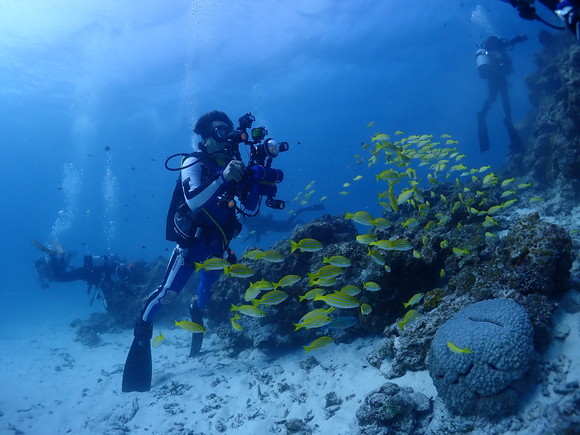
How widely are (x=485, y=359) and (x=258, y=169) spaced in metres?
4.15

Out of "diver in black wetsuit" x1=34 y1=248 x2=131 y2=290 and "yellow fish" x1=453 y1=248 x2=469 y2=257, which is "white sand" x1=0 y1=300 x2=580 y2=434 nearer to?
"yellow fish" x1=453 y1=248 x2=469 y2=257

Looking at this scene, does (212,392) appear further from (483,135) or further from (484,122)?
(484,122)

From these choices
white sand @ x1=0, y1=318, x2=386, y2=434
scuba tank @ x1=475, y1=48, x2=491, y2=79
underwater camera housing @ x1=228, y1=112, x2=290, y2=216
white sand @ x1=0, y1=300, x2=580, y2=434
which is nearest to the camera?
white sand @ x1=0, y1=300, x2=580, y2=434

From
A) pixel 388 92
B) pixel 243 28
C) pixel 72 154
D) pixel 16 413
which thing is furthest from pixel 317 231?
pixel 72 154

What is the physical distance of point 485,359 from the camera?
Answer: 3395mm

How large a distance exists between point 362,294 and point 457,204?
12.6ft

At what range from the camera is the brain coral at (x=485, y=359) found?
3.29 m

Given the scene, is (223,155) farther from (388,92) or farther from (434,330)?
(388,92)

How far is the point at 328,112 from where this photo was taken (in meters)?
62.1

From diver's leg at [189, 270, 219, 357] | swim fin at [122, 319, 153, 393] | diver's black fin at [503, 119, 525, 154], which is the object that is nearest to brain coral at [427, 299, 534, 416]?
diver's leg at [189, 270, 219, 357]

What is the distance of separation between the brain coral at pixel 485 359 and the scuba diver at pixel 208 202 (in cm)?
346

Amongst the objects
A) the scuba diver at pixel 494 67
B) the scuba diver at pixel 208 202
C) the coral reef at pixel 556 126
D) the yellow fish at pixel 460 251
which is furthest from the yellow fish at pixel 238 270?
the scuba diver at pixel 494 67

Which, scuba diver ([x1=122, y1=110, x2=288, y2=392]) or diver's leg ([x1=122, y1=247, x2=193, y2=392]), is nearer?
scuba diver ([x1=122, y1=110, x2=288, y2=392])

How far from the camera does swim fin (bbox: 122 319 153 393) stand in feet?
25.5
